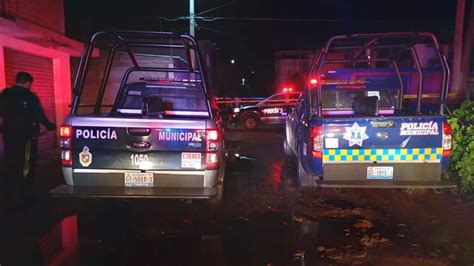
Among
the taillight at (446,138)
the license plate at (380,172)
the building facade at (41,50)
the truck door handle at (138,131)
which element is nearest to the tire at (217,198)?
the truck door handle at (138,131)

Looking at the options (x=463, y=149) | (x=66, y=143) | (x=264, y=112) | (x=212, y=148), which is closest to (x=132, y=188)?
(x=66, y=143)

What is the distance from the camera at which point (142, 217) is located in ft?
19.2

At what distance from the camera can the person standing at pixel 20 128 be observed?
20.3 ft

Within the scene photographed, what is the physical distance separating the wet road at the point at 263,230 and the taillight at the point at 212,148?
85cm

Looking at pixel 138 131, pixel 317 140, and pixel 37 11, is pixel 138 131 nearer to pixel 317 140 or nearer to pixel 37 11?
pixel 317 140

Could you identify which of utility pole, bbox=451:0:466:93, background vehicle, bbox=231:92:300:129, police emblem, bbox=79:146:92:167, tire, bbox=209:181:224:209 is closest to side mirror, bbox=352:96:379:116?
tire, bbox=209:181:224:209

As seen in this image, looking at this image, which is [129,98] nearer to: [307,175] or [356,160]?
[307,175]

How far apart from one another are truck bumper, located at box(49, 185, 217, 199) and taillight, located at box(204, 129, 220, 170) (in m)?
0.29

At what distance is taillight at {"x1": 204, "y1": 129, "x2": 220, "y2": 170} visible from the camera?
5.07 m

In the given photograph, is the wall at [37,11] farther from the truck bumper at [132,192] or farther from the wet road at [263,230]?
the truck bumper at [132,192]

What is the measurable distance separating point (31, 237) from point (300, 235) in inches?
123

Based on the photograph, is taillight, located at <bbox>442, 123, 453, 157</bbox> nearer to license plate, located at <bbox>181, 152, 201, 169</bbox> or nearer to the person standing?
license plate, located at <bbox>181, 152, 201, 169</bbox>

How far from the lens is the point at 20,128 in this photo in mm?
6215

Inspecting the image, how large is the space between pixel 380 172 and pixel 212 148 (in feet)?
7.94
